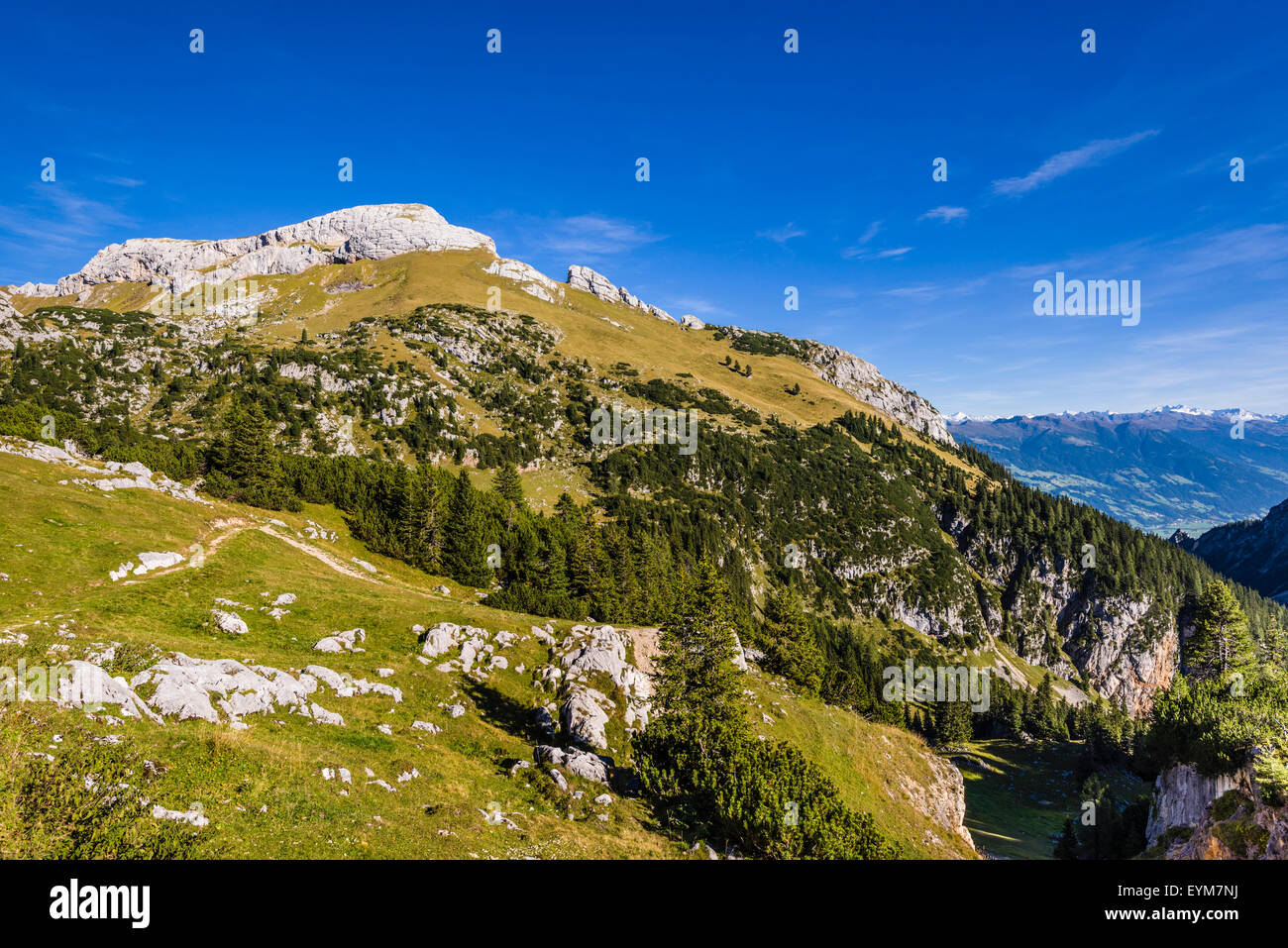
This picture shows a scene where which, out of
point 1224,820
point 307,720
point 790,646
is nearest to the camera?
point 307,720

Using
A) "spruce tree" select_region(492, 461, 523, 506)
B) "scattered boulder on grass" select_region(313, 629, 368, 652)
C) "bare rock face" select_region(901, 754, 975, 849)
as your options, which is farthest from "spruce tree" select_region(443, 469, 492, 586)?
"bare rock face" select_region(901, 754, 975, 849)

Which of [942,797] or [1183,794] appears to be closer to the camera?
[1183,794]

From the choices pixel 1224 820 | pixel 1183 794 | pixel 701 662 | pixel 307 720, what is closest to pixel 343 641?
pixel 307 720

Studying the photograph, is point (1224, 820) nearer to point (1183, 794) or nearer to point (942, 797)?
point (1183, 794)

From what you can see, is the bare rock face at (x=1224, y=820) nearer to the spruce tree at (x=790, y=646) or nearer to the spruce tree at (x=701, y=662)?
the spruce tree at (x=701, y=662)

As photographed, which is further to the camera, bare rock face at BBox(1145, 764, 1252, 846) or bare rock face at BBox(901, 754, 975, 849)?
bare rock face at BBox(901, 754, 975, 849)

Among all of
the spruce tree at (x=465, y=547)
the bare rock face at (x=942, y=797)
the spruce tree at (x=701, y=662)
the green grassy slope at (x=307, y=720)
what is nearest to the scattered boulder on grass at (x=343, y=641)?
the green grassy slope at (x=307, y=720)

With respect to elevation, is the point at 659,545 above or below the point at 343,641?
above

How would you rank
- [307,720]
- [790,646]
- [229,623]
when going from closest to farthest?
[307,720] → [229,623] → [790,646]

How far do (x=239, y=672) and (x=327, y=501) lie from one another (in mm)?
63731

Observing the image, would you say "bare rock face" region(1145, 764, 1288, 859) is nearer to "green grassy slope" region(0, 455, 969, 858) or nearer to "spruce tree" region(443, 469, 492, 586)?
"green grassy slope" region(0, 455, 969, 858)

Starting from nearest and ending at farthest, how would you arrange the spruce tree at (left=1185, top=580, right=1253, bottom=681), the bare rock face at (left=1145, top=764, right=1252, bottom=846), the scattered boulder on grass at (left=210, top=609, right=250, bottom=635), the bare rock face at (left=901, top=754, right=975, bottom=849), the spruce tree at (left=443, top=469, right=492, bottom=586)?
the scattered boulder on grass at (left=210, top=609, right=250, bottom=635) → the bare rock face at (left=1145, top=764, right=1252, bottom=846) → the bare rock face at (left=901, top=754, right=975, bottom=849) → the spruce tree at (left=1185, top=580, right=1253, bottom=681) → the spruce tree at (left=443, top=469, right=492, bottom=586)

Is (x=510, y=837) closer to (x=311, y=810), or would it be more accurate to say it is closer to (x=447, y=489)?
(x=311, y=810)

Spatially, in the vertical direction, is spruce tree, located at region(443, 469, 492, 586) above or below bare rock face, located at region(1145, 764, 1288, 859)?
above
